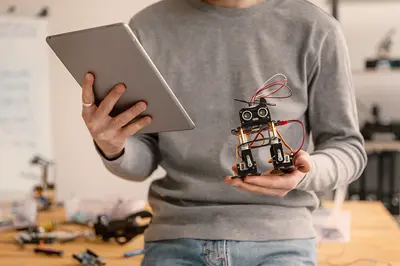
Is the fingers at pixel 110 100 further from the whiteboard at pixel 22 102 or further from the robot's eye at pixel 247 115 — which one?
the whiteboard at pixel 22 102

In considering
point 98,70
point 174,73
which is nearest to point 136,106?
point 98,70

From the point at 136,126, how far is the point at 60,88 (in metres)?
2.09

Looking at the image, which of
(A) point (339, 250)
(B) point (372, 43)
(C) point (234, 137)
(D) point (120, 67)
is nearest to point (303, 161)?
(C) point (234, 137)

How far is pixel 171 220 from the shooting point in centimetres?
100

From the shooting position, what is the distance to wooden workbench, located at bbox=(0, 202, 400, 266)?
118cm

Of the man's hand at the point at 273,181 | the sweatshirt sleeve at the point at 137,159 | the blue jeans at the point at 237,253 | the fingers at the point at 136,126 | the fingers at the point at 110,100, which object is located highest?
the fingers at the point at 110,100

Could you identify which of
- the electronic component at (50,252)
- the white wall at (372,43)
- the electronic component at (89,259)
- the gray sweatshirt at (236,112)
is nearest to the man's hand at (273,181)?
the gray sweatshirt at (236,112)

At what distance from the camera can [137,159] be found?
104 cm

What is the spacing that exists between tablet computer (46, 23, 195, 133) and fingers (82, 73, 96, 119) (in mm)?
12

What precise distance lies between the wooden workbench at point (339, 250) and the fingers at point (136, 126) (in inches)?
17.1

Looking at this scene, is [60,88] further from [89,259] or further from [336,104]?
[336,104]

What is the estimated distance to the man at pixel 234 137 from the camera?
0.94 m

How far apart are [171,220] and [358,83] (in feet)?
7.09

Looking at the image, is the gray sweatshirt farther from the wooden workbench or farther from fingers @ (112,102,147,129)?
the wooden workbench
